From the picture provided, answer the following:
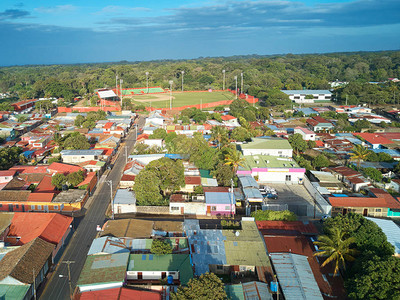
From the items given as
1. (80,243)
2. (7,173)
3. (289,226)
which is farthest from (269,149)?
(7,173)

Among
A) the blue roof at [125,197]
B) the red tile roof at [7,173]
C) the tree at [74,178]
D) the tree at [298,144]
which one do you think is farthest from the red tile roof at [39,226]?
the tree at [298,144]

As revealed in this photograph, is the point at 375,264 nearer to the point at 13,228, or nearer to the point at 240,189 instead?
the point at 240,189

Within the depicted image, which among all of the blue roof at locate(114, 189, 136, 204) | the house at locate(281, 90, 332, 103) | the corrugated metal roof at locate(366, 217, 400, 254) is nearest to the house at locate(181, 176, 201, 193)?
the blue roof at locate(114, 189, 136, 204)

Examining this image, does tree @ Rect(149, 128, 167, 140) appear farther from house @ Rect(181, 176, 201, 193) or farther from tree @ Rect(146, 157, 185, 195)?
house @ Rect(181, 176, 201, 193)

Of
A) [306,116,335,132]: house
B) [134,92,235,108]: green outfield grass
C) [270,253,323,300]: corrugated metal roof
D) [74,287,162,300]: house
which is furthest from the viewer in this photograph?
[134,92,235,108]: green outfield grass

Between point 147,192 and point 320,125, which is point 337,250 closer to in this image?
point 147,192

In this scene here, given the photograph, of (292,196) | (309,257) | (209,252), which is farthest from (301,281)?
(292,196)
